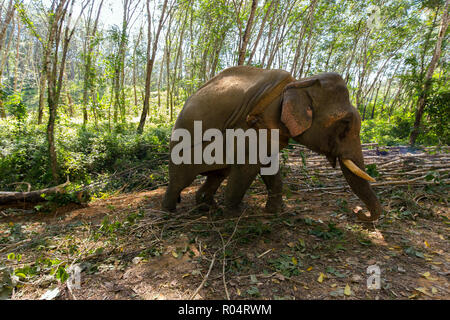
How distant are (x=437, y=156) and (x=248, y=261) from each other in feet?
16.6

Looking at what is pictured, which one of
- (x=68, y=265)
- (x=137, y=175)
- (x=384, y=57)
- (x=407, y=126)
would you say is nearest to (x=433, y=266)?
(x=68, y=265)

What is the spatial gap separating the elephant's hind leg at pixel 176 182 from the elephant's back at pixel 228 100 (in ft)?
1.89

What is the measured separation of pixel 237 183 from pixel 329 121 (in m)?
1.29

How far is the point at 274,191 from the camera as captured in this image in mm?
3283

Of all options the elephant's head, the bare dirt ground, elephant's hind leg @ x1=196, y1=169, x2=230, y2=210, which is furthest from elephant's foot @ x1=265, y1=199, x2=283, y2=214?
the elephant's head

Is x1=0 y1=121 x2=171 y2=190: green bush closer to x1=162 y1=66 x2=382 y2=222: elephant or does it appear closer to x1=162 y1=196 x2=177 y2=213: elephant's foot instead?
x1=162 y1=196 x2=177 y2=213: elephant's foot

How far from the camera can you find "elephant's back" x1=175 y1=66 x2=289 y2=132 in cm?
279

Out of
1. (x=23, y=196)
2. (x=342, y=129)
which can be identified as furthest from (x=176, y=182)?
(x=23, y=196)

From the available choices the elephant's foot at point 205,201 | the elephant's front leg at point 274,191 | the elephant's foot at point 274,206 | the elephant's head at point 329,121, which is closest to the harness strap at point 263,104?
the elephant's head at point 329,121

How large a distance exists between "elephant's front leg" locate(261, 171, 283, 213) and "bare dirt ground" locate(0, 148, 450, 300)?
166 millimetres

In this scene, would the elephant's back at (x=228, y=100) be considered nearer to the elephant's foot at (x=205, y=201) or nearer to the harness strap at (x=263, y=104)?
the harness strap at (x=263, y=104)

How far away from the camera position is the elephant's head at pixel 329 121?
8.36 ft

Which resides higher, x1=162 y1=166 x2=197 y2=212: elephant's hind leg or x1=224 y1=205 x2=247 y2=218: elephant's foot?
x1=162 y1=166 x2=197 y2=212: elephant's hind leg

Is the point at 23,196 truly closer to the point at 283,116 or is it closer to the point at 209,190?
the point at 209,190
